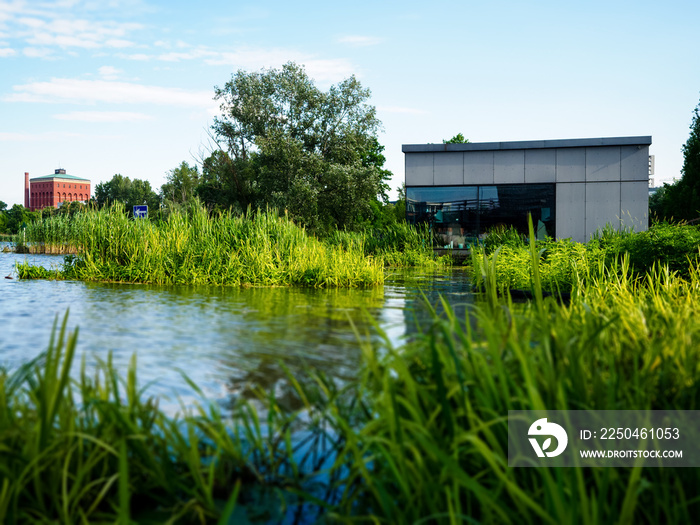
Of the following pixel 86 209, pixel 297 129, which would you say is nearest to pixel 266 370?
pixel 86 209

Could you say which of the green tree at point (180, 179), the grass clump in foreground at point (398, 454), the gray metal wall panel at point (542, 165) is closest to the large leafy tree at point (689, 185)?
the gray metal wall panel at point (542, 165)

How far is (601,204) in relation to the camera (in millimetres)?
18734

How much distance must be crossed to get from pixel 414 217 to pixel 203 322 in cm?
1439

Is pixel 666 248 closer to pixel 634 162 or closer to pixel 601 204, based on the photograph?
pixel 601 204

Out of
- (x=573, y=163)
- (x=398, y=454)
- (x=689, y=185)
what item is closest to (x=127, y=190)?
(x=689, y=185)

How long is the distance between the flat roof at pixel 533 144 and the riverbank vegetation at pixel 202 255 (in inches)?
320

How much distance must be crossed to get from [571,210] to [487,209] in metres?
2.93

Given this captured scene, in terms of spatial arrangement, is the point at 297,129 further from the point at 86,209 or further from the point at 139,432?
the point at 139,432

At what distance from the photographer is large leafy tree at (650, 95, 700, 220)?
104 feet

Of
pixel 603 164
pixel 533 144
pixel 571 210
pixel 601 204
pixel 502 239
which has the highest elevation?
pixel 533 144

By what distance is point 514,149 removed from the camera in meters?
18.8

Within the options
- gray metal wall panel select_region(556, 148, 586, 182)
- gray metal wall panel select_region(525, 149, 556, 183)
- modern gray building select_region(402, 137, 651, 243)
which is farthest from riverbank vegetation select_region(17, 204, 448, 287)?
gray metal wall panel select_region(556, 148, 586, 182)

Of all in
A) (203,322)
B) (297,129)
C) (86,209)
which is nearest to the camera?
(203,322)

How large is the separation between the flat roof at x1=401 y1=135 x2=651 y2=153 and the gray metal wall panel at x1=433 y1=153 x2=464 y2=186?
9.7 inches
